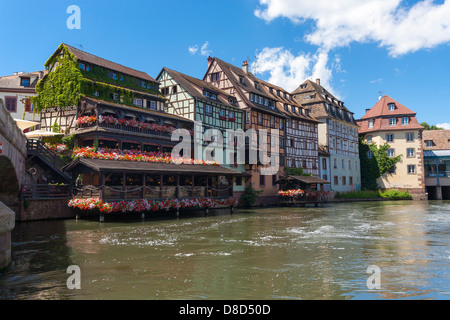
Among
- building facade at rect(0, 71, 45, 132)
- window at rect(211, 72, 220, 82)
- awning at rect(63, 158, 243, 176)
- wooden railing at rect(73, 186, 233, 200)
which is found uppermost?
window at rect(211, 72, 220, 82)

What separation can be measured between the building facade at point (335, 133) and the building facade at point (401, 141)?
3.48 metres

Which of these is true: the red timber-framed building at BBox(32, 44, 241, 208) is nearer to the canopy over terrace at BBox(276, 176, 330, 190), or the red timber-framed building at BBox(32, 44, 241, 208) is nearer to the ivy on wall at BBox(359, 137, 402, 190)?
the canopy over terrace at BBox(276, 176, 330, 190)

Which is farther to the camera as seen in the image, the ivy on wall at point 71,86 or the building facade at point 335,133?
the building facade at point 335,133

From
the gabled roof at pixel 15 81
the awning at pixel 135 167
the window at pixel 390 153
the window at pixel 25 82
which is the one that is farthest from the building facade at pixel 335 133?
the window at pixel 25 82

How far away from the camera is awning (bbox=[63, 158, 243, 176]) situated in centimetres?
2063

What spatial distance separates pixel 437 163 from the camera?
51.4m

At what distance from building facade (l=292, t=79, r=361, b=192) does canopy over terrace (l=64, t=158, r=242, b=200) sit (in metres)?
22.6

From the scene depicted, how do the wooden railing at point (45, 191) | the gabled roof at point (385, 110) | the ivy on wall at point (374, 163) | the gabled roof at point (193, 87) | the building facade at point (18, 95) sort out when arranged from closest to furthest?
the wooden railing at point (45, 191)
the gabled roof at point (193, 87)
the building facade at point (18, 95)
the ivy on wall at point (374, 163)
the gabled roof at point (385, 110)

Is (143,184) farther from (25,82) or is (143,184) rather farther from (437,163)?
(437,163)

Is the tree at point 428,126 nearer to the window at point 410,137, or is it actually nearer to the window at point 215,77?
the window at point 410,137

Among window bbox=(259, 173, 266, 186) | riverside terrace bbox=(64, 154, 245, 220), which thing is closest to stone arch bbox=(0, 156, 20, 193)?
riverside terrace bbox=(64, 154, 245, 220)

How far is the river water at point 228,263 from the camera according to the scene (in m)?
7.02

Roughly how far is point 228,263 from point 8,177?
1337cm
